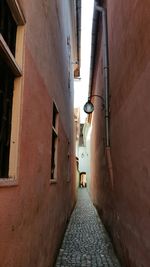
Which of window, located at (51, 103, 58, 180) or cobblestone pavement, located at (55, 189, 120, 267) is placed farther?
window, located at (51, 103, 58, 180)

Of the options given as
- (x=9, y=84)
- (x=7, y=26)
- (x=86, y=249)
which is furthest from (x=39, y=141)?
(x=86, y=249)

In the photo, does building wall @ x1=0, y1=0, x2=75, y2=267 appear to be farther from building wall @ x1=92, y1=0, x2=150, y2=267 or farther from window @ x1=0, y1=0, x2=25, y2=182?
building wall @ x1=92, y1=0, x2=150, y2=267

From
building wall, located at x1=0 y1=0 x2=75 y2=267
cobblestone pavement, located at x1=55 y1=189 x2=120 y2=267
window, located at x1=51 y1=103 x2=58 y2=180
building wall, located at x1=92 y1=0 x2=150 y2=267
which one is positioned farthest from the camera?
window, located at x1=51 y1=103 x2=58 y2=180

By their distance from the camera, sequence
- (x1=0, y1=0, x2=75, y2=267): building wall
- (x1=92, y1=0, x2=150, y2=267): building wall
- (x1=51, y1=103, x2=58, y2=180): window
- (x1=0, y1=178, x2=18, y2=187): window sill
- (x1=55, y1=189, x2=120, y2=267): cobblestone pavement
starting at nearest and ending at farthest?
1. (x1=0, y1=178, x2=18, y2=187): window sill
2. (x1=0, y1=0, x2=75, y2=267): building wall
3. (x1=92, y1=0, x2=150, y2=267): building wall
4. (x1=55, y1=189, x2=120, y2=267): cobblestone pavement
5. (x1=51, y1=103, x2=58, y2=180): window

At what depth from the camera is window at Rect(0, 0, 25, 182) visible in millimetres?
2016

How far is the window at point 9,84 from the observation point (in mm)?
2016

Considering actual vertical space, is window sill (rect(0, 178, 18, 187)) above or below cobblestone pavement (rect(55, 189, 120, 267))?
above

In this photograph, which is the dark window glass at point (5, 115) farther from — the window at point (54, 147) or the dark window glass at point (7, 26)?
the window at point (54, 147)

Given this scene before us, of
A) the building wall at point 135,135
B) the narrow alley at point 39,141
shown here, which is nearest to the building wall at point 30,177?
the narrow alley at point 39,141

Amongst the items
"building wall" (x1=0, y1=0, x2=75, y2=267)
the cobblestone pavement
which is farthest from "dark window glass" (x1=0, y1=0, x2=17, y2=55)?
the cobblestone pavement

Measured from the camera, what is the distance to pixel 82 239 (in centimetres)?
651

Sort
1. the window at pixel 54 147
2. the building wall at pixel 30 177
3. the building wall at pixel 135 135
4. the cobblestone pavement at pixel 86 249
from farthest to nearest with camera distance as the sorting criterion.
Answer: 1. the window at pixel 54 147
2. the cobblestone pavement at pixel 86 249
3. the building wall at pixel 135 135
4. the building wall at pixel 30 177

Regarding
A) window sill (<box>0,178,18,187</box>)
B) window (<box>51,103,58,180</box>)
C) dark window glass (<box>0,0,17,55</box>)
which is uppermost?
dark window glass (<box>0,0,17,55</box>)

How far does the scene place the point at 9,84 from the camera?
2168 millimetres
